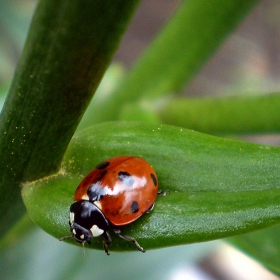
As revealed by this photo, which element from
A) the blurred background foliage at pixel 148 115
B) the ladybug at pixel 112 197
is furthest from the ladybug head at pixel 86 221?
the blurred background foliage at pixel 148 115

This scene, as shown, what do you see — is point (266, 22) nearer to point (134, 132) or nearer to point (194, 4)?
point (194, 4)

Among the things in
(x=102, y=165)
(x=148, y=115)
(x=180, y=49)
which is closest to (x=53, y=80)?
(x=102, y=165)

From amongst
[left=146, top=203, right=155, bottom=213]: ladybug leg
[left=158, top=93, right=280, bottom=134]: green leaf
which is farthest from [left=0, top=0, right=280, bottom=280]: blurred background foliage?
[left=146, top=203, right=155, bottom=213]: ladybug leg

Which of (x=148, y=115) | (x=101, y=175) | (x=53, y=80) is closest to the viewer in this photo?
(x=53, y=80)

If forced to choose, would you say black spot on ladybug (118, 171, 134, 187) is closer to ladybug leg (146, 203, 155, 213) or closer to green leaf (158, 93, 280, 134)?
ladybug leg (146, 203, 155, 213)

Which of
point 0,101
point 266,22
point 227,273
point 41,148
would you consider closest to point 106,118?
point 0,101

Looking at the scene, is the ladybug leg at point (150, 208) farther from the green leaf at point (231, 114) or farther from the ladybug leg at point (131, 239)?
the green leaf at point (231, 114)

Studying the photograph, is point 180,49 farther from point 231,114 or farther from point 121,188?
point 121,188
